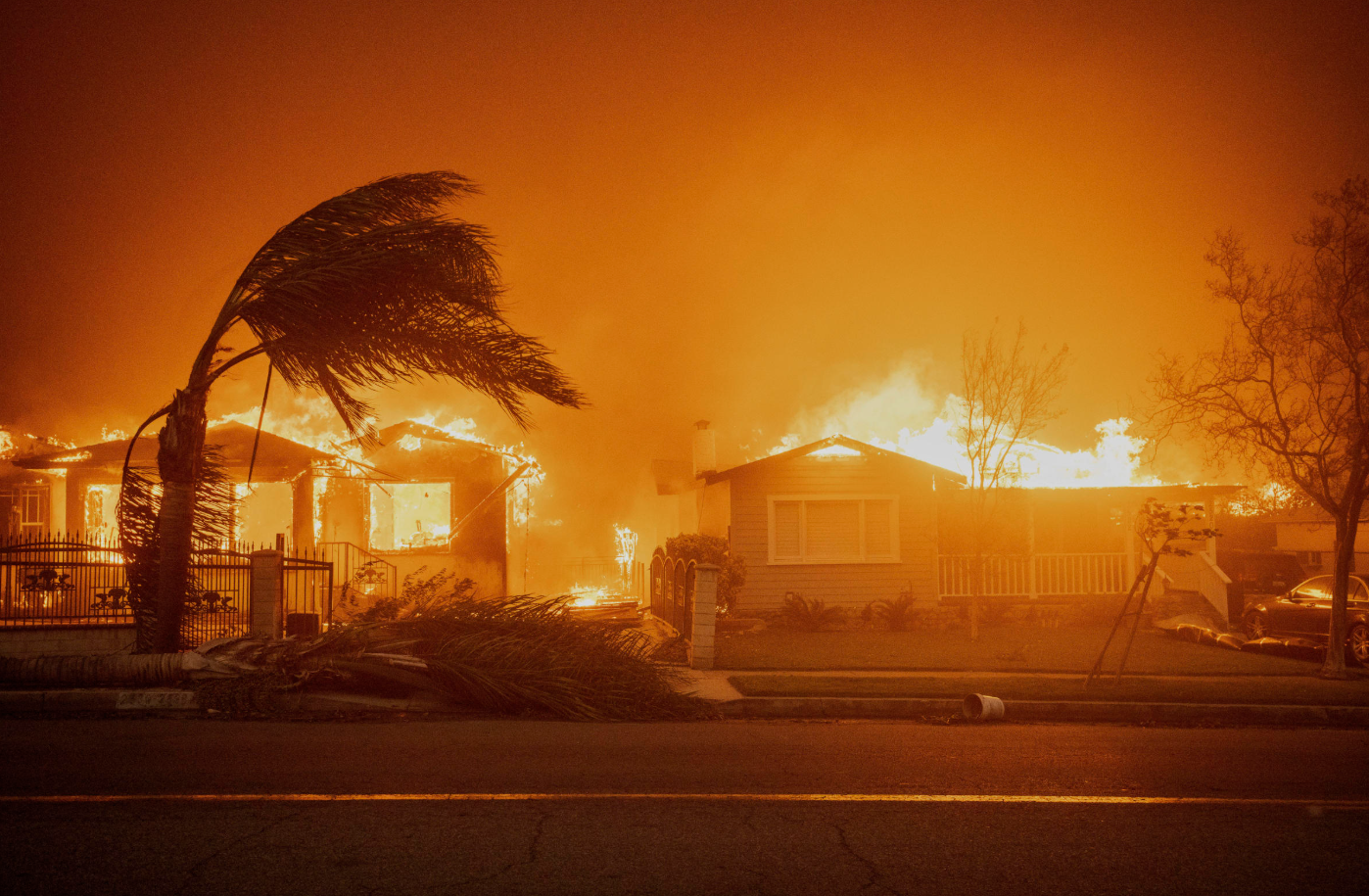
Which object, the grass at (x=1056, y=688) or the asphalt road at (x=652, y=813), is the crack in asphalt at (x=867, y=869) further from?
the grass at (x=1056, y=688)

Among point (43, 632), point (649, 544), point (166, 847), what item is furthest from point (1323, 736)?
point (649, 544)

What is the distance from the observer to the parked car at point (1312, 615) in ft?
48.5

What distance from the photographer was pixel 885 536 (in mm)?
20062

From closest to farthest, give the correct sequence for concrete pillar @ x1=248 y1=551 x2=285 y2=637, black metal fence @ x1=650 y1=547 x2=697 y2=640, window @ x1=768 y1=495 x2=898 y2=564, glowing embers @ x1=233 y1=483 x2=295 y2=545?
concrete pillar @ x1=248 y1=551 x2=285 y2=637 < black metal fence @ x1=650 y1=547 x2=697 y2=640 < window @ x1=768 y1=495 x2=898 y2=564 < glowing embers @ x1=233 y1=483 x2=295 y2=545

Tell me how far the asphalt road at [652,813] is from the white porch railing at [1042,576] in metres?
13.0

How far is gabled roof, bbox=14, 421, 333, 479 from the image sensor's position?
64.0ft

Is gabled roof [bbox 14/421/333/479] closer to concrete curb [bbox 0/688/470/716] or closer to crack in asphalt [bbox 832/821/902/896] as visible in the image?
concrete curb [bbox 0/688/470/716]

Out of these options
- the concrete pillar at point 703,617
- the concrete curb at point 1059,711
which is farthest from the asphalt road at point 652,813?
the concrete pillar at point 703,617

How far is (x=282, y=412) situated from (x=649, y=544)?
1333cm

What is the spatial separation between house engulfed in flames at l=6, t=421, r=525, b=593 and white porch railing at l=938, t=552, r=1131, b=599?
979 centimetres

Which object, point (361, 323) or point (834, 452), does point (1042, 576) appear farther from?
point (361, 323)

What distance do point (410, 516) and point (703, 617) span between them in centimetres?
1130

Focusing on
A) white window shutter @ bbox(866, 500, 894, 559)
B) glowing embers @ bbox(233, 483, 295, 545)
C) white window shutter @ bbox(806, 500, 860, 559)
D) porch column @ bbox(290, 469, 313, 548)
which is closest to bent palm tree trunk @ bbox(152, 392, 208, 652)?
porch column @ bbox(290, 469, 313, 548)

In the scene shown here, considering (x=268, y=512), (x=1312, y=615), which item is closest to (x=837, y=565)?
(x=1312, y=615)
